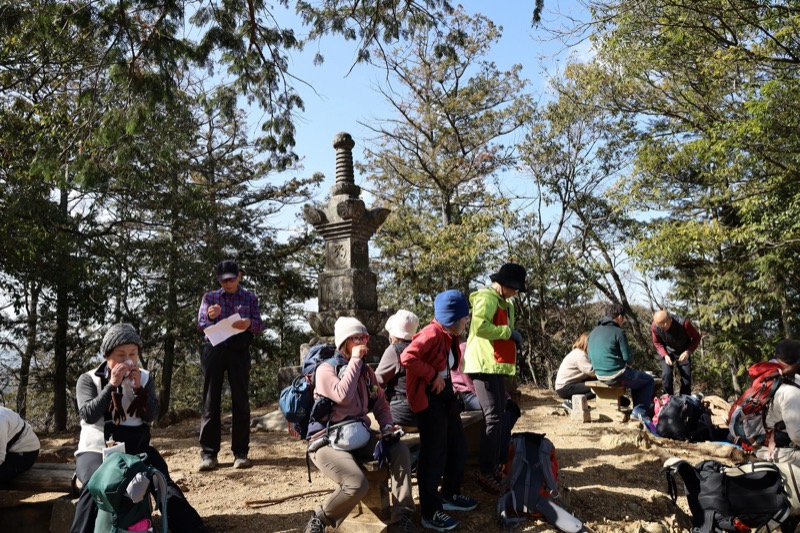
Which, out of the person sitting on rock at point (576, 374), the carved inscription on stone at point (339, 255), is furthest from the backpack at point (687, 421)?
the carved inscription on stone at point (339, 255)

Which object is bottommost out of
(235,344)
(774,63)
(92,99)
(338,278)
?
(235,344)

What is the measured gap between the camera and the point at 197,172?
16750 mm

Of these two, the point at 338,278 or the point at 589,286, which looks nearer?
the point at 338,278

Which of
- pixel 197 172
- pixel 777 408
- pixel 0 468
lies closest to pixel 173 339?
pixel 197 172

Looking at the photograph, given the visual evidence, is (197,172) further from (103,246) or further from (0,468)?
(0,468)

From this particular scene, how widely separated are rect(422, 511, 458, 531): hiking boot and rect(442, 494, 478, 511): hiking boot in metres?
0.24

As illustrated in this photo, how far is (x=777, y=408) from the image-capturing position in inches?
160

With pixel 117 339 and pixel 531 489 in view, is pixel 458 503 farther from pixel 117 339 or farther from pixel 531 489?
pixel 117 339

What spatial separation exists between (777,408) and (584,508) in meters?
1.54

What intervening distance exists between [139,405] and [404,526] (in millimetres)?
1737

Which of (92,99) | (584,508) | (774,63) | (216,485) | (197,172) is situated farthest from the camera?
(197,172)

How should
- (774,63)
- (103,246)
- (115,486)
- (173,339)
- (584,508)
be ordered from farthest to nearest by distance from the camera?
(173,339) → (103,246) → (774,63) → (584,508) → (115,486)

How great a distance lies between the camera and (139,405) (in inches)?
135

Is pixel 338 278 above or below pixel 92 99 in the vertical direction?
below
